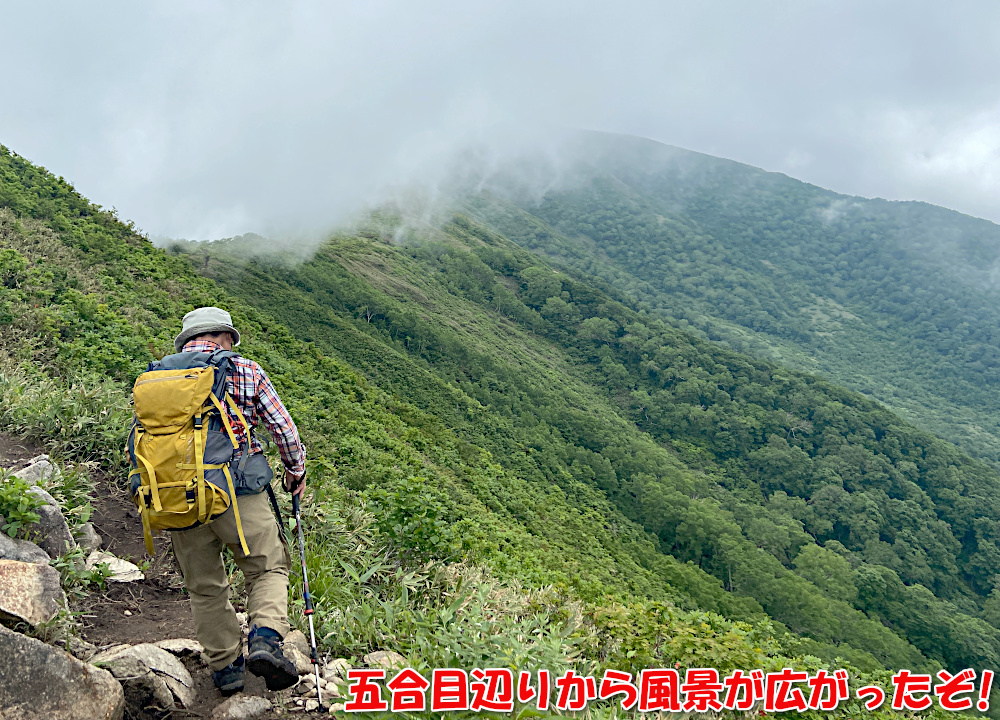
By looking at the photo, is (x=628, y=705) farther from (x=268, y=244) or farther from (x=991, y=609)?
(x=991, y=609)

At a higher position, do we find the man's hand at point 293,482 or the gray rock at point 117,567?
the man's hand at point 293,482


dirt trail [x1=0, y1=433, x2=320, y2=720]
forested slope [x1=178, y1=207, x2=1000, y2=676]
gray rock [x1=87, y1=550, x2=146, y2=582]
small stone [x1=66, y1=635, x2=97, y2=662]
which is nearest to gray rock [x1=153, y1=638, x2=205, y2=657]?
dirt trail [x1=0, y1=433, x2=320, y2=720]

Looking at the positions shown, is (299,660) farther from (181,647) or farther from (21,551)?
(21,551)

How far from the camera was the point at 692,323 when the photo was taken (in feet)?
586

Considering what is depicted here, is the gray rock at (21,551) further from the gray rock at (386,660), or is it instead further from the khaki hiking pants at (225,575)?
the gray rock at (386,660)

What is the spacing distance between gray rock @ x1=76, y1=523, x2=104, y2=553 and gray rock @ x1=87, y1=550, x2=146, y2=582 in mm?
62

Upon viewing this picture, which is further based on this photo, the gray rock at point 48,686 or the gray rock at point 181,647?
the gray rock at point 181,647

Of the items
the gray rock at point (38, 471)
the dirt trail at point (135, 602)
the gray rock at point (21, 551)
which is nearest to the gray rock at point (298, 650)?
the dirt trail at point (135, 602)

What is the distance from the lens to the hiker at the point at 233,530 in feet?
9.30

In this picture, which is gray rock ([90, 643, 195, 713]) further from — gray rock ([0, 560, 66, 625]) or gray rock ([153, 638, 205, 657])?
gray rock ([0, 560, 66, 625])

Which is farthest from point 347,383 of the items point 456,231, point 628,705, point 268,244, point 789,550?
point 456,231

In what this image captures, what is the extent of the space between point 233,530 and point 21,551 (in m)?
1.73

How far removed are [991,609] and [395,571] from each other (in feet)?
296

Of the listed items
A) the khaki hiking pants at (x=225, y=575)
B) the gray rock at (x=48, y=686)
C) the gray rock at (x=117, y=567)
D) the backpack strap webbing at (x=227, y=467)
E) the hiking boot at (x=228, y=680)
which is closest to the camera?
the gray rock at (x=48, y=686)
